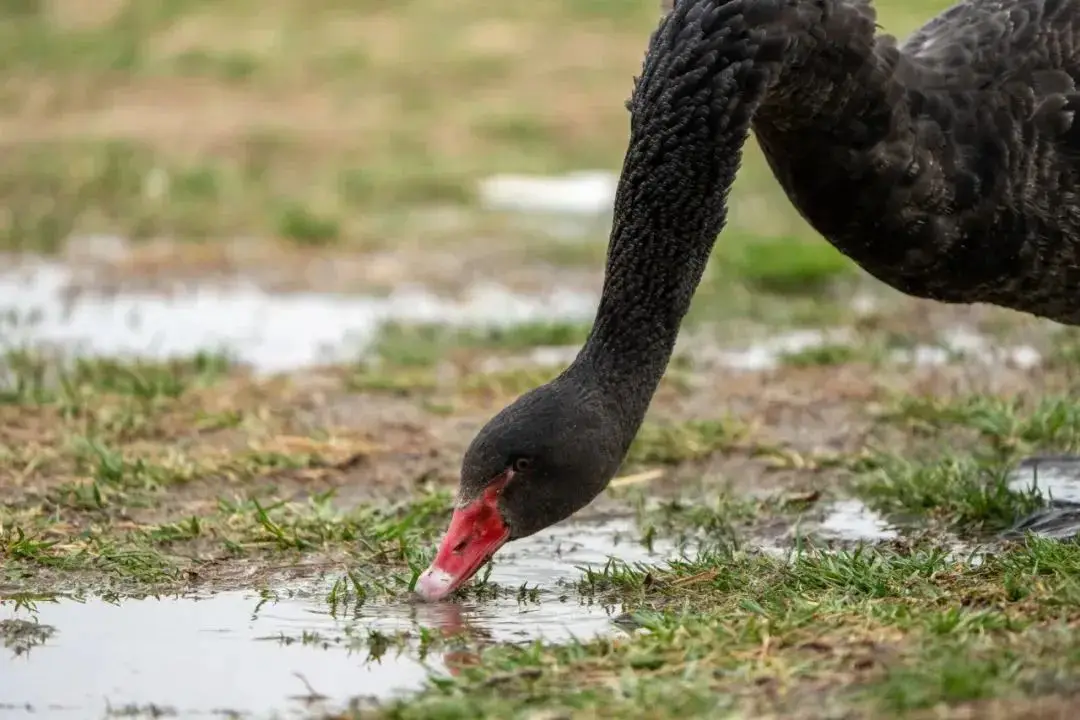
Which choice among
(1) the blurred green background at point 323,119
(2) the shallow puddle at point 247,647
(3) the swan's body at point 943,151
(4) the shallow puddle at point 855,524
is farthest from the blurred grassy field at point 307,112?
(2) the shallow puddle at point 247,647

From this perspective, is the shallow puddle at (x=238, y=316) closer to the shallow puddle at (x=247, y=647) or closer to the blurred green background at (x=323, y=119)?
the blurred green background at (x=323, y=119)

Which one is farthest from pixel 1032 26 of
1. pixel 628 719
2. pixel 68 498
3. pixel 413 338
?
pixel 413 338

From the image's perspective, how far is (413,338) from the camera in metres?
9.85

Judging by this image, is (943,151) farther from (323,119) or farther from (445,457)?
(323,119)

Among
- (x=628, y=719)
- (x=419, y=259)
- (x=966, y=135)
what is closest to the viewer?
(x=628, y=719)

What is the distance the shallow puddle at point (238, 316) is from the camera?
966 centimetres

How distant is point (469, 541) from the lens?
5.35 m

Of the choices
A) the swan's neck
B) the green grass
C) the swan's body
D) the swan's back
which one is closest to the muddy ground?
the green grass

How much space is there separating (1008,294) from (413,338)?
434 centimetres

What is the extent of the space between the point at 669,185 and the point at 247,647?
194 centimetres

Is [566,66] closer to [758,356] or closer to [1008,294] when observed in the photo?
[758,356]

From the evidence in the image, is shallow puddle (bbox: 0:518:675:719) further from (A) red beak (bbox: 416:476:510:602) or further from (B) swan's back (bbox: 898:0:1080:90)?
(B) swan's back (bbox: 898:0:1080:90)

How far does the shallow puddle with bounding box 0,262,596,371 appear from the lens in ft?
31.7

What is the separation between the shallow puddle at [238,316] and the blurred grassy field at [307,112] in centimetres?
129
